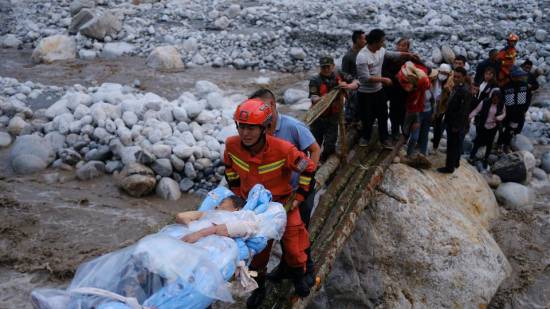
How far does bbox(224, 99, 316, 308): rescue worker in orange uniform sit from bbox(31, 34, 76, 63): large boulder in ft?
34.4

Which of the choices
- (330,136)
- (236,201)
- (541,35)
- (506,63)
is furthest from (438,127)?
(541,35)

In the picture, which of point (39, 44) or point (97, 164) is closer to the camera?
point (97, 164)

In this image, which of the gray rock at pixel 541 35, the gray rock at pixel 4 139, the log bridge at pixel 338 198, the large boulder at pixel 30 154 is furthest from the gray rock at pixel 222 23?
the log bridge at pixel 338 198

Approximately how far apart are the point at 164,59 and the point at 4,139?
4.73m

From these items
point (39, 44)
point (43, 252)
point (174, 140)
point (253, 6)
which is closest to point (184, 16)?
point (253, 6)

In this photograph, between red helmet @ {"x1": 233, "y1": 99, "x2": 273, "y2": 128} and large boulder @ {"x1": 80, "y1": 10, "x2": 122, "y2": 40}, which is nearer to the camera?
red helmet @ {"x1": 233, "y1": 99, "x2": 273, "y2": 128}

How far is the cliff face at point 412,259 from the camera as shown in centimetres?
473

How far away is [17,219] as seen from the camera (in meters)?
5.93

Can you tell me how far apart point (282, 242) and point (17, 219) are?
4.21 metres

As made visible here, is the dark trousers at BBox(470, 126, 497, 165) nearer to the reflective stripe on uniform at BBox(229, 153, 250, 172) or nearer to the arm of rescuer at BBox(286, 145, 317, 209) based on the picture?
the arm of rescuer at BBox(286, 145, 317, 209)

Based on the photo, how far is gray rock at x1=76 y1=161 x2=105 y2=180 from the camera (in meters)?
7.00

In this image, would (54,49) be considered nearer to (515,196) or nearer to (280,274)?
(280,274)

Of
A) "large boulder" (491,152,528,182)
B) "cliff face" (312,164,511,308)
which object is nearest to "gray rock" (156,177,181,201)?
"cliff face" (312,164,511,308)

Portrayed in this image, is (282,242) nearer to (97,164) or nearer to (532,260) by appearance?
(532,260)
